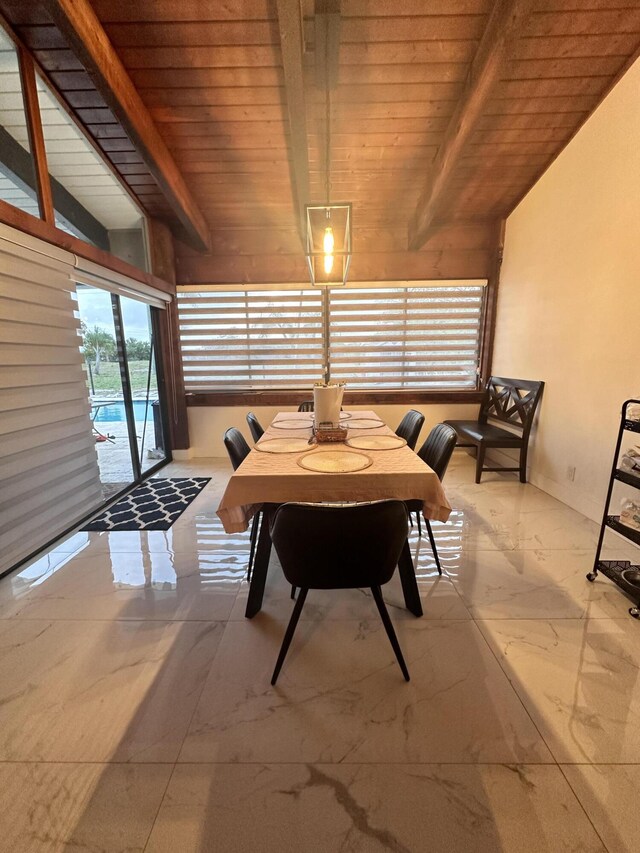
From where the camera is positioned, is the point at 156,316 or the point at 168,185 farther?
the point at 156,316

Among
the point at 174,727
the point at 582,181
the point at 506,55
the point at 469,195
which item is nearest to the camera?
the point at 174,727

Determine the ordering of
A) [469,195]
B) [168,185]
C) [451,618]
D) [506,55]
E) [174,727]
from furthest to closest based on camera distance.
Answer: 1. [469,195]
2. [168,185]
3. [506,55]
4. [451,618]
5. [174,727]

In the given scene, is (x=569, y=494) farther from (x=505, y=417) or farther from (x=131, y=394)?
(x=131, y=394)

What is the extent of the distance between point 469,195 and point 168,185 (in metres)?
2.81

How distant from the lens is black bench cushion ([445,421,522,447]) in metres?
3.45

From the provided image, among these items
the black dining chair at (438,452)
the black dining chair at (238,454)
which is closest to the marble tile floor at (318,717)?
the black dining chair at (238,454)

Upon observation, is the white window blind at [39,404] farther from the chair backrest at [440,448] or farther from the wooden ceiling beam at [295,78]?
the chair backrest at [440,448]

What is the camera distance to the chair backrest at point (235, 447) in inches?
80.0

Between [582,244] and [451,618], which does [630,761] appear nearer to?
[451,618]

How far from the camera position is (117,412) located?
3.61 m

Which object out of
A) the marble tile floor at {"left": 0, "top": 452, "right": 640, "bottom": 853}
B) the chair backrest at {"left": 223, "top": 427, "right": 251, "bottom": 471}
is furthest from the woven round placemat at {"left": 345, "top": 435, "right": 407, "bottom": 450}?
the marble tile floor at {"left": 0, "top": 452, "right": 640, "bottom": 853}

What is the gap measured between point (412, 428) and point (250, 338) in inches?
96.9

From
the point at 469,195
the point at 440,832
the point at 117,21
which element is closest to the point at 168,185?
the point at 117,21

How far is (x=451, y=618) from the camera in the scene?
176cm
